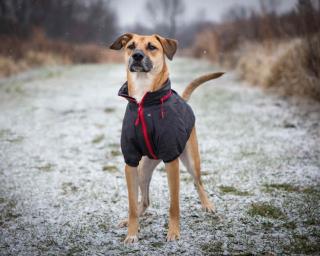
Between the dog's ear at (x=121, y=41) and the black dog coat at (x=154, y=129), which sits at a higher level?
the dog's ear at (x=121, y=41)

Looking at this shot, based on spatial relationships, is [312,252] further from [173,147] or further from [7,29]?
[7,29]

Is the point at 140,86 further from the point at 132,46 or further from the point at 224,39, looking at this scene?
the point at 224,39

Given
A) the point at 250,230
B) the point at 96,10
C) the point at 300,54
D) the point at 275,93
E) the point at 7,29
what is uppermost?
the point at 96,10

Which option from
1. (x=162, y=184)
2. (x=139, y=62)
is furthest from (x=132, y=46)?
(x=162, y=184)

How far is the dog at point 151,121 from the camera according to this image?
2.82 metres

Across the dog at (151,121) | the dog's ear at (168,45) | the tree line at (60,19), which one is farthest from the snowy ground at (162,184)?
the tree line at (60,19)

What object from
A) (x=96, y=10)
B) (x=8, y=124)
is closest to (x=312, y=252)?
(x=8, y=124)

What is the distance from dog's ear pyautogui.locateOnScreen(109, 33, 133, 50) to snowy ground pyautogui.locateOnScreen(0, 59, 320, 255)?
1.48 m

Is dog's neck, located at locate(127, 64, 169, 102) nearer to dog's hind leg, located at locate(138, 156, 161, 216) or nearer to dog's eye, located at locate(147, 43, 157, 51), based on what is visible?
dog's eye, located at locate(147, 43, 157, 51)

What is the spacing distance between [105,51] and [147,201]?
Result: 2181cm

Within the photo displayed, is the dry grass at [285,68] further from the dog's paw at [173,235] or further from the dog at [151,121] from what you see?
the dog's paw at [173,235]

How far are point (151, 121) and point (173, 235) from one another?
2.92ft

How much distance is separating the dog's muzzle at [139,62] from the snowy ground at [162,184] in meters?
1.30

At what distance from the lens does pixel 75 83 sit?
12156 millimetres
